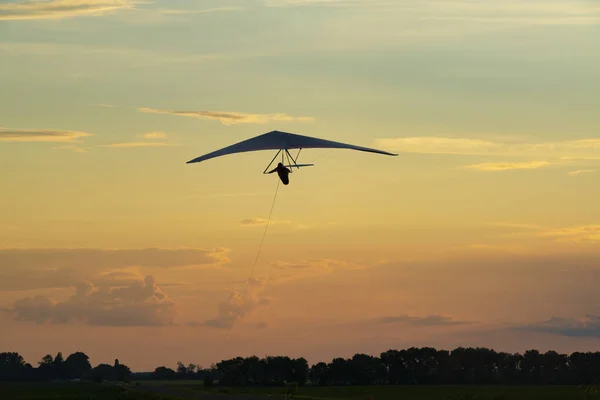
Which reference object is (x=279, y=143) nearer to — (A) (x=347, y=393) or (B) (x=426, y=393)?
(B) (x=426, y=393)

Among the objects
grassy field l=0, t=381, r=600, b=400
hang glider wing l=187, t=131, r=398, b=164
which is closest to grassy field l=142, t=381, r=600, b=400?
grassy field l=0, t=381, r=600, b=400

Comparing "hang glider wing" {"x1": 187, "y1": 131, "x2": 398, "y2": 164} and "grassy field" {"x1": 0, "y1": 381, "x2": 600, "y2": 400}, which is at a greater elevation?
"hang glider wing" {"x1": 187, "y1": 131, "x2": 398, "y2": 164}

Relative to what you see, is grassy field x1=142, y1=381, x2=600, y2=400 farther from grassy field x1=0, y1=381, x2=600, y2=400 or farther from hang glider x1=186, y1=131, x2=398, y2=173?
hang glider x1=186, y1=131, x2=398, y2=173

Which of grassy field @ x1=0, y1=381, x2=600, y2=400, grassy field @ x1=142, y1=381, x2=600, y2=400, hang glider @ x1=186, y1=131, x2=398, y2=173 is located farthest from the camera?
grassy field @ x1=142, y1=381, x2=600, y2=400

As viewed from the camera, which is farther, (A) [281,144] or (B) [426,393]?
(B) [426,393]

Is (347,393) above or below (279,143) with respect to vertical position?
below

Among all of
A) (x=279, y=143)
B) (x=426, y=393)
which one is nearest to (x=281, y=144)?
(x=279, y=143)

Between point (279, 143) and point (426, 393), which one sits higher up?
point (279, 143)

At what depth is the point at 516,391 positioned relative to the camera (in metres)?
162

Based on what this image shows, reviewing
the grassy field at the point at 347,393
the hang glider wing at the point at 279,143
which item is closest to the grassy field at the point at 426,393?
the grassy field at the point at 347,393

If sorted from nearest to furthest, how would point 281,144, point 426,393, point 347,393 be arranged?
1. point 281,144
2. point 426,393
3. point 347,393

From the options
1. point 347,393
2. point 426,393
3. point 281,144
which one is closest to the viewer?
point 281,144

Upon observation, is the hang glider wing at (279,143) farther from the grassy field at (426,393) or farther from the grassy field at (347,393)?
the grassy field at (426,393)

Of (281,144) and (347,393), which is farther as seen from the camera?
(347,393)
